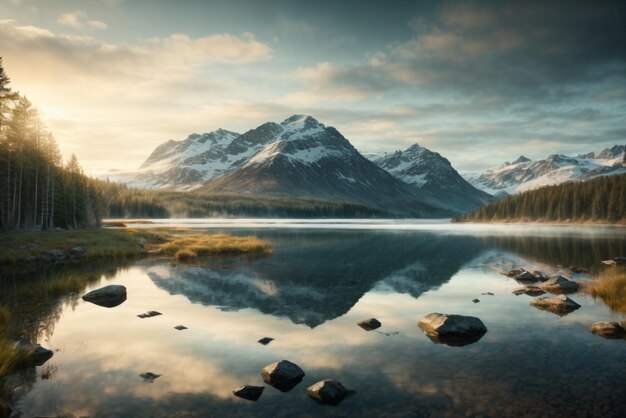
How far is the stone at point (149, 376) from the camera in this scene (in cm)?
1592

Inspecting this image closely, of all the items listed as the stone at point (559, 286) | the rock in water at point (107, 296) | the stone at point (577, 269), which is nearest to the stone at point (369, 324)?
the rock in water at point (107, 296)

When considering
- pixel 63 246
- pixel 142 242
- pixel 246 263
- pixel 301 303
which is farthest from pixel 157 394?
pixel 142 242

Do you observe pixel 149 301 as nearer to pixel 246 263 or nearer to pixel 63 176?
pixel 246 263

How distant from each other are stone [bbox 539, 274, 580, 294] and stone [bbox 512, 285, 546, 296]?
0.68 m

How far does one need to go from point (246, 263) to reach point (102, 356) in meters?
33.9

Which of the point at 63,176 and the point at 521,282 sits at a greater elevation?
the point at 63,176

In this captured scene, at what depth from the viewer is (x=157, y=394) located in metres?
14.6

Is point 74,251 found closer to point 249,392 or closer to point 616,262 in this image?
point 249,392

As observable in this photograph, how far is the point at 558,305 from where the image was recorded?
88.8 feet

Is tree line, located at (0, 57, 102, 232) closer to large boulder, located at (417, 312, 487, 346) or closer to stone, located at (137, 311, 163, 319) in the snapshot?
stone, located at (137, 311, 163, 319)

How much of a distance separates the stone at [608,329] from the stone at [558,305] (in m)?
3.79

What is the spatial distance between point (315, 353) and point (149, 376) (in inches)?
283

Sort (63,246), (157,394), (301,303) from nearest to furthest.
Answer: (157,394), (301,303), (63,246)

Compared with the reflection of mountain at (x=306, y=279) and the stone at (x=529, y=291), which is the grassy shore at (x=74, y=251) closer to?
the reflection of mountain at (x=306, y=279)
